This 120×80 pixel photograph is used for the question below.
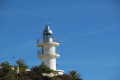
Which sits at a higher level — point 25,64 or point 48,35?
point 48,35

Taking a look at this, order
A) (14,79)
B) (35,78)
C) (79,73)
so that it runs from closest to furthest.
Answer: (14,79) < (35,78) < (79,73)

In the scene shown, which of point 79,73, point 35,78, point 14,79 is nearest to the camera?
point 14,79

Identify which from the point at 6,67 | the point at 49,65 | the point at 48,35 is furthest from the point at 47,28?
the point at 6,67

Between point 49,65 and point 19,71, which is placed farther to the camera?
point 49,65

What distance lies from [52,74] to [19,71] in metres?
4.86

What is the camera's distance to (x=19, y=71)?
6106 centimetres

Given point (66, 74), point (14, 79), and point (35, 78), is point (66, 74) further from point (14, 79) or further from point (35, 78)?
point (14, 79)

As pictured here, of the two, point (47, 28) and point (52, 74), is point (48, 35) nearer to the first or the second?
point (47, 28)

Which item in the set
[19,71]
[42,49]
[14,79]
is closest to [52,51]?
[42,49]

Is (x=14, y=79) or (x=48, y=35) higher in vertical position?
(x=48, y=35)

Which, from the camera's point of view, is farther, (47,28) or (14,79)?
(47,28)

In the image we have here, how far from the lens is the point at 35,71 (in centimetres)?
6194

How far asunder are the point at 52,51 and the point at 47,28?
393 centimetres

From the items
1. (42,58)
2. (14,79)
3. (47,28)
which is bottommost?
(14,79)
